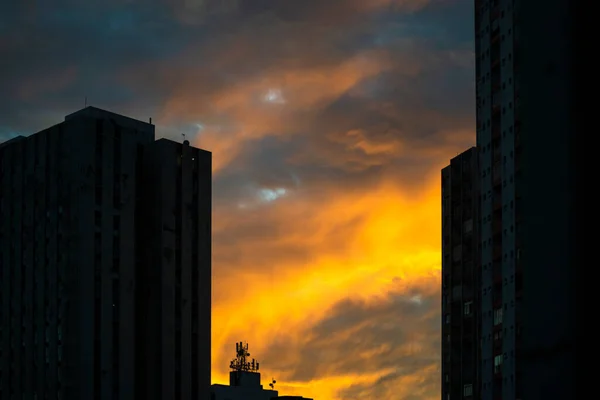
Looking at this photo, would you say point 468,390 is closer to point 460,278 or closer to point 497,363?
point 460,278

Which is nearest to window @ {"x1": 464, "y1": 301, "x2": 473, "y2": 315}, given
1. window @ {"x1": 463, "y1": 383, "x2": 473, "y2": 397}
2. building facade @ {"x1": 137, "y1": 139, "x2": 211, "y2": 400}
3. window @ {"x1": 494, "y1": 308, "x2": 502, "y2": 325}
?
window @ {"x1": 463, "y1": 383, "x2": 473, "y2": 397}

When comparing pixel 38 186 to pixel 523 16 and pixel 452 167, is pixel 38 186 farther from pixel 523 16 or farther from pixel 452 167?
pixel 523 16

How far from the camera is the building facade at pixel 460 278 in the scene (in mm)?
101062

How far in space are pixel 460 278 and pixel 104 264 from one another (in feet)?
124

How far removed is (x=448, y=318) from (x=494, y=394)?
1636 inches

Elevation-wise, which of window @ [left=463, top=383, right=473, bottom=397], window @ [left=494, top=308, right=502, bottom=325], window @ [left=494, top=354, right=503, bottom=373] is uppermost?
window @ [left=494, top=308, right=502, bottom=325]

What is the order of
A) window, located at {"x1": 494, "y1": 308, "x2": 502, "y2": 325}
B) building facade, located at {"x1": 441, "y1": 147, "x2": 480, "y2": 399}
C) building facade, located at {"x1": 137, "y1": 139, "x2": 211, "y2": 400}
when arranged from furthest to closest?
building facade, located at {"x1": 137, "y1": 139, "x2": 211, "y2": 400}
building facade, located at {"x1": 441, "y1": 147, "x2": 480, "y2": 399}
window, located at {"x1": 494, "y1": 308, "x2": 502, "y2": 325}

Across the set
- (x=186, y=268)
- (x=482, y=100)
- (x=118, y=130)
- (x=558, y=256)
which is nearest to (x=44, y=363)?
(x=186, y=268)

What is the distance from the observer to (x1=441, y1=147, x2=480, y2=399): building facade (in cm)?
10106

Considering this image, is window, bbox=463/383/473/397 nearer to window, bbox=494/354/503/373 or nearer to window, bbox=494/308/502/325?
window, bbox=494/354/503/373

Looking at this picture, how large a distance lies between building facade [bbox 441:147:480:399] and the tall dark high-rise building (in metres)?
28.6

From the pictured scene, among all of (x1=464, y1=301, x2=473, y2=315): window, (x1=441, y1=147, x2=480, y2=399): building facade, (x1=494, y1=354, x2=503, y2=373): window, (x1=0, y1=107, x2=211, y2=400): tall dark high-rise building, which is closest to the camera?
(x1=494, y1=354, x2=503, y2=373): window

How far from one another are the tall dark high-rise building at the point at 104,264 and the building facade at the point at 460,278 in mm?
28569

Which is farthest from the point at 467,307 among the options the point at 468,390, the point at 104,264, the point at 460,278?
the point at 104,264
